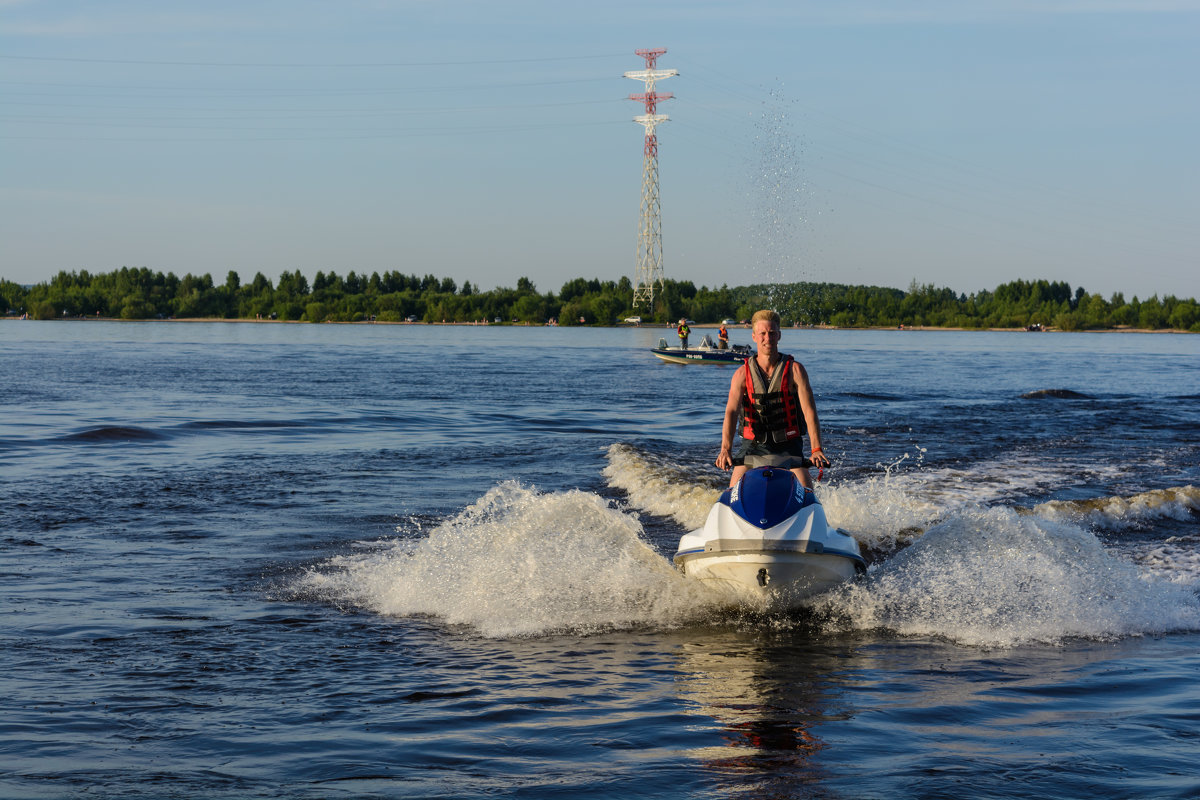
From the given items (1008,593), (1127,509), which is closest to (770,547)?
(1008,593)

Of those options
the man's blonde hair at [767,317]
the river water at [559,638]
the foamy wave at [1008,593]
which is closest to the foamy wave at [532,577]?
the river water at [559,638]

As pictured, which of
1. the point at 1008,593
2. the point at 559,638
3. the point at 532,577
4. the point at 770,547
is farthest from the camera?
the point at 532,577

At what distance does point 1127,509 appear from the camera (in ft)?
47.5

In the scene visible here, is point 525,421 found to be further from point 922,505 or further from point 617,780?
point 617,780

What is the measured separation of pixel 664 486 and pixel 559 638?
8.37m

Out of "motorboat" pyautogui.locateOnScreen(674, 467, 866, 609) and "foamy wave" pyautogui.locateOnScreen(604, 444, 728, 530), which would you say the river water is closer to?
"foamy wave" pyautogui.locateOnScreen(604, 444, 728, 530)

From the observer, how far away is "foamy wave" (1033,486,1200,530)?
14.1 meters

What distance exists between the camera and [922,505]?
1471 cm

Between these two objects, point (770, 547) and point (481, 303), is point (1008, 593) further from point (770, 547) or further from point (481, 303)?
point (481, 303)

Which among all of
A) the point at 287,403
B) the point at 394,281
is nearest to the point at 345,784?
the point at 287,403

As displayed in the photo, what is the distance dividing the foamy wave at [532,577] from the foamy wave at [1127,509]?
256 inches

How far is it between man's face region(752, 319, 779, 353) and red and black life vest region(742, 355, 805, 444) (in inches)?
6.6

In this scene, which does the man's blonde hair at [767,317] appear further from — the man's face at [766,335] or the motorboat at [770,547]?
the motorboat at [770,547]

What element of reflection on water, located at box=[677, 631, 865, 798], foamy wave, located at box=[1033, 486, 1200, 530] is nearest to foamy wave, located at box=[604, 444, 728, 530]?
foamy wave, located at box=[1033, 486, 1200, 530]
